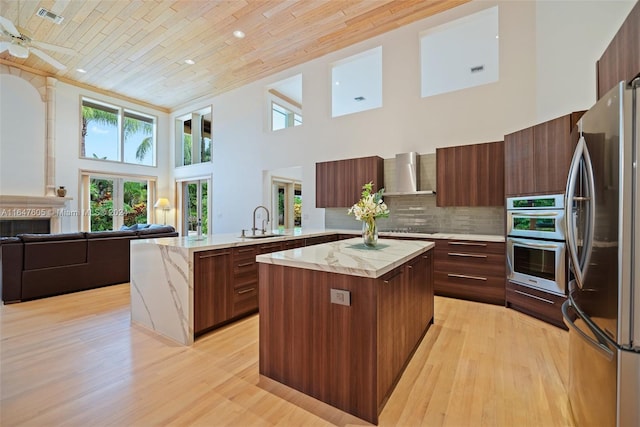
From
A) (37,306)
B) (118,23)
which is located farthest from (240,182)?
(37,306)

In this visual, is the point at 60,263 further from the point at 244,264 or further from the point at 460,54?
the point at 460,54

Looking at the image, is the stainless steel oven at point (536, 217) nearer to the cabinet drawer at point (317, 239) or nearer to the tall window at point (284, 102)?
the cabinet drawer at point (317, 239)

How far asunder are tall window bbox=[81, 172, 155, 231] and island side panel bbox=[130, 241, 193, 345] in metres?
→ 5.65

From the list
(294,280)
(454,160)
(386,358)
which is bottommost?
(386,358)

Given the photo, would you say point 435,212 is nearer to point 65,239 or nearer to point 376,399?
point 376,399

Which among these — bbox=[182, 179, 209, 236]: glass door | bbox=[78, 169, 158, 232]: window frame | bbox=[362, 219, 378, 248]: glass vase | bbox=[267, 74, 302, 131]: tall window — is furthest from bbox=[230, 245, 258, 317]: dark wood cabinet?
bbox=[78, 169, 158, 232]: window frame

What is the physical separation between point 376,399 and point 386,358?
227 millimetres

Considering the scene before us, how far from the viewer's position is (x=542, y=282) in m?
2.96

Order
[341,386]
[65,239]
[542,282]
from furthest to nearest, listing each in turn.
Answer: [65,239] → [542,282] → [341,386]

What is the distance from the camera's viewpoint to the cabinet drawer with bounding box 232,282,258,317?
2.94 m

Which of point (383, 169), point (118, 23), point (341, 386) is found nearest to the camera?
point (341, 386)

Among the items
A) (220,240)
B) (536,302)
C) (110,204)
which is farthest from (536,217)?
(110,204)

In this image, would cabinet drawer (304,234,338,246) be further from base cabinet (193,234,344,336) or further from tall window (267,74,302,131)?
tall window (267,74,302,131)

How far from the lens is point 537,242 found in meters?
3.00
